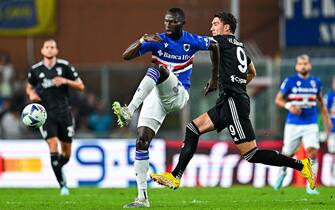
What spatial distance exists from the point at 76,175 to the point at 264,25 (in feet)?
33.1

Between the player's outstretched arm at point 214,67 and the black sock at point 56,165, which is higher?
the player's outstretched arm at point 214,67

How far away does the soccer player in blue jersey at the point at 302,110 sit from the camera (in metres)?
18.6

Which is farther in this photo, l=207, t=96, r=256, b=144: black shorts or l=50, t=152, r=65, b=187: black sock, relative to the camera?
l=50, t=152, r=65, b=187: black sock

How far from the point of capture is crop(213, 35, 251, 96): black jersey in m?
Result: 14.3

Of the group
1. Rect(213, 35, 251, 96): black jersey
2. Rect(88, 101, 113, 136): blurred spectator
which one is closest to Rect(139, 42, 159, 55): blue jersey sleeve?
Rect(213, 35, 251, 96): black jersey

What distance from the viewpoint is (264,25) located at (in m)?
30.6

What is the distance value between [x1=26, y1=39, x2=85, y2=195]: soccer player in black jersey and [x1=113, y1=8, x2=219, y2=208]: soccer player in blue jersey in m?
4.18

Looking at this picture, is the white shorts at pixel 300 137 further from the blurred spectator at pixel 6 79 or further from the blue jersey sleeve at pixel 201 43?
the blurred spectator at pixel 6 79

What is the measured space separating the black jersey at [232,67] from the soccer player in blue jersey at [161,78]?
0.76 feet

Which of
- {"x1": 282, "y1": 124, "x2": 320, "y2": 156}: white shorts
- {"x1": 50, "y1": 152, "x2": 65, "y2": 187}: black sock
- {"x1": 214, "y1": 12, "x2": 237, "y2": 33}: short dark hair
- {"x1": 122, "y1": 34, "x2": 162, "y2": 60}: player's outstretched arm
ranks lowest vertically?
{"x1": 50, "y1": 152, "x2": 65, "y2": 187}: black sock

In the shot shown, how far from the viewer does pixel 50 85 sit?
1805cm

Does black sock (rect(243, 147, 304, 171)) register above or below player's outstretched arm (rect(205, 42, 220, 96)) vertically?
below

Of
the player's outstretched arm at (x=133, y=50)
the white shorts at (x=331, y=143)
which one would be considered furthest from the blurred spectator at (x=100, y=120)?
the player's outstretched arm at (x=133, y=50)

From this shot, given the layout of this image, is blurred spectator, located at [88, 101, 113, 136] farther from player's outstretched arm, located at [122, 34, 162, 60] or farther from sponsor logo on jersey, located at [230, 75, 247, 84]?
player's outstretched arm, located at [122, 34, 162, 60]
